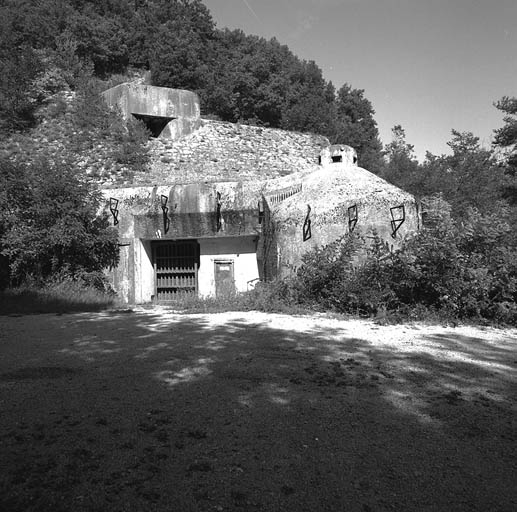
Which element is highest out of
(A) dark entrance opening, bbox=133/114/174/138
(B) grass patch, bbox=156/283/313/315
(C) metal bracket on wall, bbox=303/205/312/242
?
(A) dark entrance opening, bbox=133/114/174/138

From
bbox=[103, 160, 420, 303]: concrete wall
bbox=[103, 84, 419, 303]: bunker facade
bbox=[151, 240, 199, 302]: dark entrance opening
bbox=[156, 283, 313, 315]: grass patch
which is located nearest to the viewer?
bbox=[156, 283, 313, 315]: grass patch

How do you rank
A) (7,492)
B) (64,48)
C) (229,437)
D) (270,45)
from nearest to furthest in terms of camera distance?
1. (7,492)
2. (229,437)
3. (64,48)
4. (270,45)

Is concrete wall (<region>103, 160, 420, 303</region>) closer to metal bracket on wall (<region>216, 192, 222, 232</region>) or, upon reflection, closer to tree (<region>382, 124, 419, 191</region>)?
metal bracket on wall (<region>216, 192, 222, 232</region>)

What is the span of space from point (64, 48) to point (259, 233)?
771 inches

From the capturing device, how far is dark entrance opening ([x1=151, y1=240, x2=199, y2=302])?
12.5m

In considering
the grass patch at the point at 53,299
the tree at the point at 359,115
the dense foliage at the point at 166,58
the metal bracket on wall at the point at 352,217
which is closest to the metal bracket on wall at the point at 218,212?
the grass patch at the point at 53,299

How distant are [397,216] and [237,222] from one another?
4.43 m

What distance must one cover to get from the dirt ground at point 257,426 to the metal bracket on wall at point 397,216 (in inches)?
157

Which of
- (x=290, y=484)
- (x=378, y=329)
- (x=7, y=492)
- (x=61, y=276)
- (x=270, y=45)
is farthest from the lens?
(x=270, y=45)

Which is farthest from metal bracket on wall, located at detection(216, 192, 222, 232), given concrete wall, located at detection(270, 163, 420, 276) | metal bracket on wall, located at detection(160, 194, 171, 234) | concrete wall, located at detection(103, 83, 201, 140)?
concrete wall, located at detection(103, 83, 201, 140)

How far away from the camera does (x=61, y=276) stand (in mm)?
11195

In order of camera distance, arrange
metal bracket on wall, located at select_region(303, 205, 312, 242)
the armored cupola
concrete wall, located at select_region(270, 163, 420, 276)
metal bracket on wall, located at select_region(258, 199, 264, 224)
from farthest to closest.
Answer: metal bracket on wall, located at select_region(258, 199, 264, 224) < the armored cupola < metal bracket on wall, located at select_region(303, 205, 312, 242) < concrete wall, located at select_region(270, 163, 420, 276)

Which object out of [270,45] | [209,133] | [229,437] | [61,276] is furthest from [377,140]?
[229,437]

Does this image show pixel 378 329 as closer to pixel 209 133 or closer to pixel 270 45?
pixel 209 133
